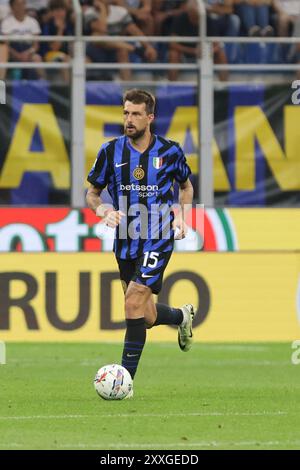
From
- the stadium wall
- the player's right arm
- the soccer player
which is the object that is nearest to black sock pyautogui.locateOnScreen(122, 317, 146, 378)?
the soccer player

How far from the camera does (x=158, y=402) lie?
9.69 meters

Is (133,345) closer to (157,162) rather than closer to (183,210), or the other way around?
(183,210)

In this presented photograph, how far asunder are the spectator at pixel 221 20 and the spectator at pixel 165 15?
39 cm

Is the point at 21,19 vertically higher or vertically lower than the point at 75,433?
higher

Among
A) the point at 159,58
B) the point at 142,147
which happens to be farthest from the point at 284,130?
the point at 142,147

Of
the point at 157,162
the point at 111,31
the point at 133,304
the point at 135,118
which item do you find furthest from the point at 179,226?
the point at 111,31

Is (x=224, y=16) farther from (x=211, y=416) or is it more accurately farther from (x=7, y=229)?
(x=211, y=416)

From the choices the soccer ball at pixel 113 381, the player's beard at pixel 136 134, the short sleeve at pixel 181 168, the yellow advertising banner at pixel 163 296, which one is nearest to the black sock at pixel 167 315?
the soccer ball at pixel 113 381

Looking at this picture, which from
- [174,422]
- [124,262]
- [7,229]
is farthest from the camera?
[7,229]

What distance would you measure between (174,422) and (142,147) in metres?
2.44

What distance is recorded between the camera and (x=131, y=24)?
17.3 meters

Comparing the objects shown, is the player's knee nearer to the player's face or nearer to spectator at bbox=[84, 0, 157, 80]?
the player's face

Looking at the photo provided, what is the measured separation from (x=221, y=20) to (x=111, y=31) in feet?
4.69

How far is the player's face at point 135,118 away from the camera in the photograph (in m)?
9.79
